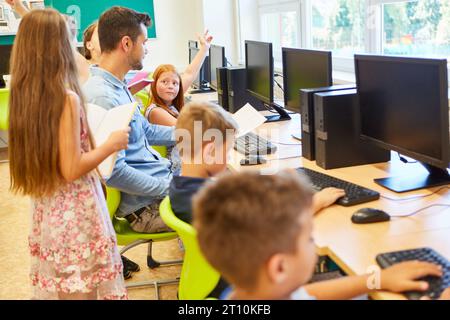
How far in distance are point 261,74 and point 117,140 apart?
1.56m

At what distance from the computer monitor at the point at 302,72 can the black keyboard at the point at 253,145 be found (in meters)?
0.25

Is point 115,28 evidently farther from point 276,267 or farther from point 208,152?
point 276,267

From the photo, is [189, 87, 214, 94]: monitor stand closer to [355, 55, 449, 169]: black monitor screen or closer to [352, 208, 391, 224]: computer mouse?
[355, 55, 449, 169]: black monitor screen

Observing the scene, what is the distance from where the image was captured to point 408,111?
5.73ft

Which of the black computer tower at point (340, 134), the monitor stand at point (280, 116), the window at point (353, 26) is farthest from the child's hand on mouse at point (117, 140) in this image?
the window at point (353, 26)

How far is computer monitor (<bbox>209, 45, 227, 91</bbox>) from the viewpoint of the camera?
4002 mm

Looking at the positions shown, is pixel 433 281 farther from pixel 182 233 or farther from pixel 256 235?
pixel 182 233

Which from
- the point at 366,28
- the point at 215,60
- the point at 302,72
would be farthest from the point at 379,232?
the point at 215,60

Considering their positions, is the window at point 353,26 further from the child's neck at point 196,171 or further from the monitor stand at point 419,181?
the child's neck at point 196,171

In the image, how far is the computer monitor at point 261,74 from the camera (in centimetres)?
297

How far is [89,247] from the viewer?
1.78 m

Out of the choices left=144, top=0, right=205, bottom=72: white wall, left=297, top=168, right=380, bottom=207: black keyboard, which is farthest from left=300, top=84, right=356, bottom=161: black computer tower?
left=144, top=0, right=205, bottom=72: white wall

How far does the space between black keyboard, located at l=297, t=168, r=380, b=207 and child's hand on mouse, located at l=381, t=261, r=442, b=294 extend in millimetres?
490

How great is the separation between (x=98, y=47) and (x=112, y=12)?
18 centimetres
